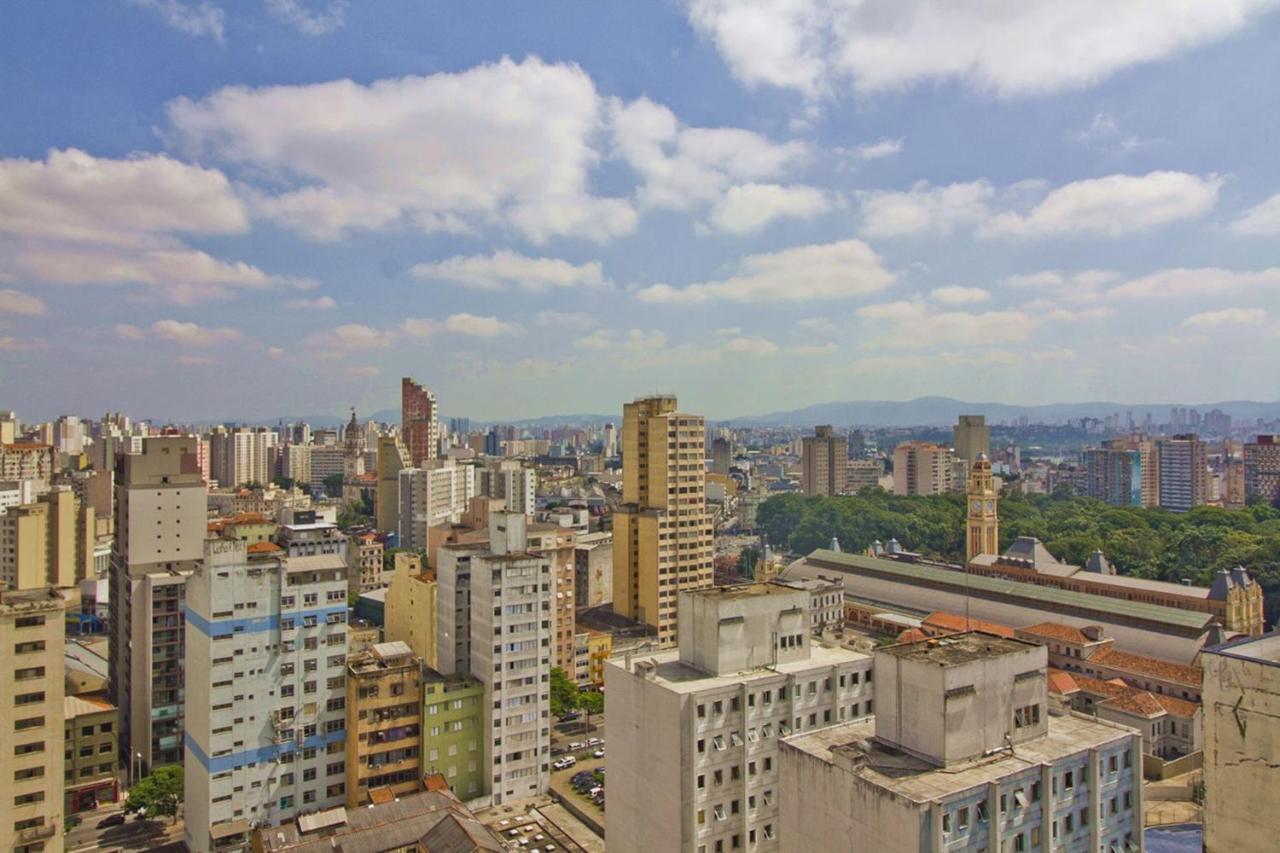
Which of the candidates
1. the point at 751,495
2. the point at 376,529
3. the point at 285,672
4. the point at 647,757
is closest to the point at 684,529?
the point at 285,672

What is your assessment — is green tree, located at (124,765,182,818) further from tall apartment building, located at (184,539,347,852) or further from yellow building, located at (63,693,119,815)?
yellow building, located at (63,693,119,815)

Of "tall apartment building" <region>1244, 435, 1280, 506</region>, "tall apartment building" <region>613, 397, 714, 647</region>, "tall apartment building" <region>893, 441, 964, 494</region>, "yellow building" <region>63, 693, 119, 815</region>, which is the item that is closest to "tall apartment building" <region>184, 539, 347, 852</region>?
"yellow building" <region>63, 693, 119, 815</region>

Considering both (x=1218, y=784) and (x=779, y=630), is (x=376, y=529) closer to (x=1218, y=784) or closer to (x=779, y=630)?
(x=779, y=630)

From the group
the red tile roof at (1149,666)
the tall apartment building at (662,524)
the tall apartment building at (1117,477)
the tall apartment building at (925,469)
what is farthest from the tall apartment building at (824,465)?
the red tile roof at (1149,666)

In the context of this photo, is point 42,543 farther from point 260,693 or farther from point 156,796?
point 260,693

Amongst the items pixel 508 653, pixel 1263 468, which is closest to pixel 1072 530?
pixel 1263 468

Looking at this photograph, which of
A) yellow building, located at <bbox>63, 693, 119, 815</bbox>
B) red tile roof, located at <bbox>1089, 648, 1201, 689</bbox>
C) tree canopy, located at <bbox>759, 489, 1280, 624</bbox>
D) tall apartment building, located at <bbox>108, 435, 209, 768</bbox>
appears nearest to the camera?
yellow building, located at <bbox>63, 693, 119, 815</bbox>

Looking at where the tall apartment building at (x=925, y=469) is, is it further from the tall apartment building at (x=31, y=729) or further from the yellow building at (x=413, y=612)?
the tall apartment building at (x=31, y=729)
